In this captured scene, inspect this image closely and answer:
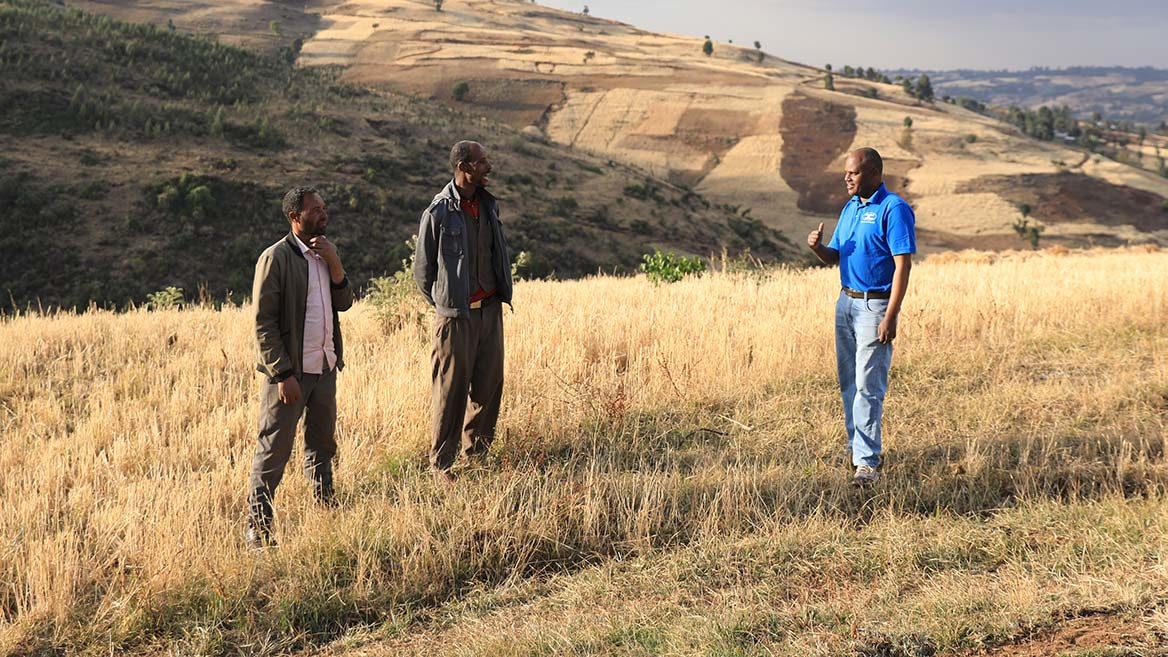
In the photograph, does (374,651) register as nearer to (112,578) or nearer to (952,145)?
(112,578)

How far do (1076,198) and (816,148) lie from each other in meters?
18.1

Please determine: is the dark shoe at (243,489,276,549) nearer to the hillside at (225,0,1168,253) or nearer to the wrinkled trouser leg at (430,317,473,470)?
the wrinkled trouser leg at (430,317,473,470)

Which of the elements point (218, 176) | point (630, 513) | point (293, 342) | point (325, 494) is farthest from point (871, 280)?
point (218, 176)

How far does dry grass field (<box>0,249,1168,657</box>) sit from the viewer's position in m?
3.40

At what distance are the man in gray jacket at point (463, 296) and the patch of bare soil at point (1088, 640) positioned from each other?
3019mm

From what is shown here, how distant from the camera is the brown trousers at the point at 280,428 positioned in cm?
440

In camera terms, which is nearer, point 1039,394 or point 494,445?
point 494,445

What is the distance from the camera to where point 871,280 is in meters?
5.05

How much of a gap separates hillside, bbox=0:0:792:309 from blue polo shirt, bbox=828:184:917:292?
56.2 feet

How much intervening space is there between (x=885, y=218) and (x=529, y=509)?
2.70 m

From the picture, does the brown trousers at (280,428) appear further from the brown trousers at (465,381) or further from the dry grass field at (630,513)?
the brown trousers at (465,381)

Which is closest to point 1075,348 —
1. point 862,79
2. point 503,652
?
point 503,652

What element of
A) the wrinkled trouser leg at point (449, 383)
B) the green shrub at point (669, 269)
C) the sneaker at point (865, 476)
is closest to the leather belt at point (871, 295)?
the sneaker at point (865, 476)

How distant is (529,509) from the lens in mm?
4301
